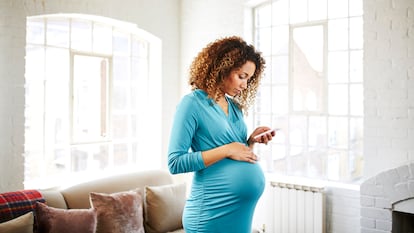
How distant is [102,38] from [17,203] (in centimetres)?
211

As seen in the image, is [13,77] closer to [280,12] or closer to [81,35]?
[81,35]

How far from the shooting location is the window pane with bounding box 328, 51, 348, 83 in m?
3.86

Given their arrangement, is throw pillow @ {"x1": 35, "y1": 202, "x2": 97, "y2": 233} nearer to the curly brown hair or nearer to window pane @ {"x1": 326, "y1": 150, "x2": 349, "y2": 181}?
the curly brown hair

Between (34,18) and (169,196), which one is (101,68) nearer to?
(34,18)

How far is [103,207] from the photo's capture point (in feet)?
9.78

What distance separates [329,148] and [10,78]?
2.96 m

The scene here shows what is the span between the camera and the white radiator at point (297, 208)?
3730mm

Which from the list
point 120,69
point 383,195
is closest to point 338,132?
point 383,195

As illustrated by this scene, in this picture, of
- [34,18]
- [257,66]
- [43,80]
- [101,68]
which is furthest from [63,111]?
[257,66]

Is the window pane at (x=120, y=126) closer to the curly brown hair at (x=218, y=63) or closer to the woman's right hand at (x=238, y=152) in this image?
the curly brown hair at (x=218, y=63)

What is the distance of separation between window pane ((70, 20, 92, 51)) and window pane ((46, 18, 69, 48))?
0.07 metres

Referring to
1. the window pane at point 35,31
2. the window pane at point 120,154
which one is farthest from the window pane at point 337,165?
the window pane at point 35,31

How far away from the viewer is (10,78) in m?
3.35

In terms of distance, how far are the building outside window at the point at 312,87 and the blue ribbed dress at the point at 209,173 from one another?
239 cm
